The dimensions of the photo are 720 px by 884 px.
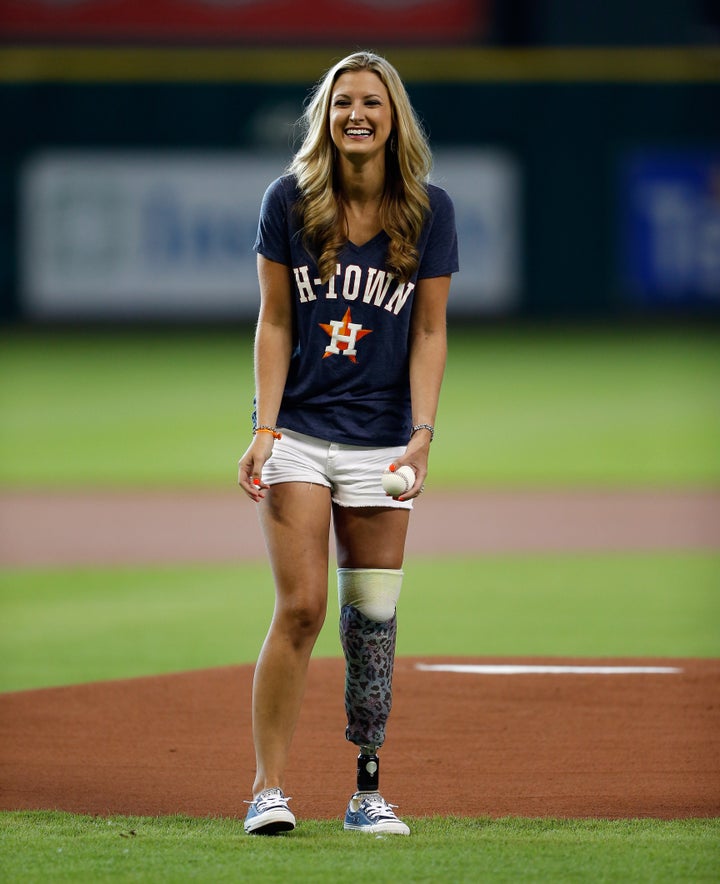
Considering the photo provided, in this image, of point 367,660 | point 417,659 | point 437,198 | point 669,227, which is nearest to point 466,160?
point 669,227

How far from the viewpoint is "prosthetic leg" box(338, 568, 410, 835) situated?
433cm

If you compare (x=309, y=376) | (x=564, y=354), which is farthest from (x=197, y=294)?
(x=309, y=376)

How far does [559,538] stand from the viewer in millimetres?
10148

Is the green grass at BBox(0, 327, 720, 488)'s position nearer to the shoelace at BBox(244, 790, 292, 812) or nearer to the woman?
the woman

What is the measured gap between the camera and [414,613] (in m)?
7.97

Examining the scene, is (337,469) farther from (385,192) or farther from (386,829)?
(386,829)

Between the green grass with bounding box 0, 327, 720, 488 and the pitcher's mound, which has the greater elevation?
the pitcher's mound

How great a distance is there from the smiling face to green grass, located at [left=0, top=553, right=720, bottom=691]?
304 cm

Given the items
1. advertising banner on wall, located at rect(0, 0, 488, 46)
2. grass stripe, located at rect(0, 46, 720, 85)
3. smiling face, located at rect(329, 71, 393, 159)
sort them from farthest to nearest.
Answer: advertising banner on wall, located at rect(0, 0, 488, 46), grass stripe, located at rect(0, 46, 720, 85), smiling face, located at rect(329, 71, 393, 159)

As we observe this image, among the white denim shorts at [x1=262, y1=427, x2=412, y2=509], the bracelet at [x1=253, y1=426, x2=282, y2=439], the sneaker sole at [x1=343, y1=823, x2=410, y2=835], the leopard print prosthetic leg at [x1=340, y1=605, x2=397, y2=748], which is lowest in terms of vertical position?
the sneaker sole at [x1=343, y1=823, x2=410, y2=835]

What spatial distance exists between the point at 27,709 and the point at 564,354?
15275 mm

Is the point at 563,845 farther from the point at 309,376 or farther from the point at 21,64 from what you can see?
the point at 21,64

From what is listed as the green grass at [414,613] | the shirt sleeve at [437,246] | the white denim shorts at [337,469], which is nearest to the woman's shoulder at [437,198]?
the shirt sleeve at [437,246]

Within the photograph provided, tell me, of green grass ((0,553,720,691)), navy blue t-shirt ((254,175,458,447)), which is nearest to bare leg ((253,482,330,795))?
navy blue t-shirt ((254,175,458,447))
